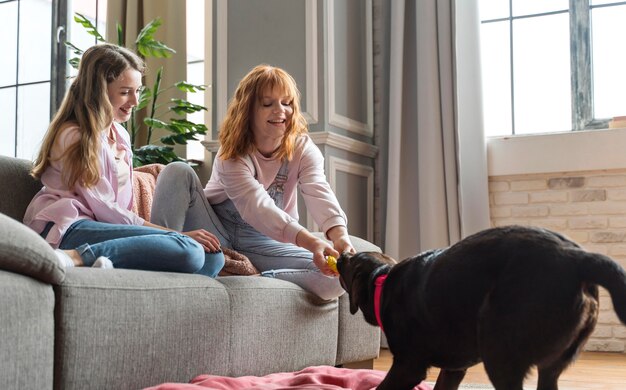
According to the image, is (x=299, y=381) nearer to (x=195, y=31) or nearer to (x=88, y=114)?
(x=88, y=114)

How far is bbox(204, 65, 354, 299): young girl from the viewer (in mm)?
2410

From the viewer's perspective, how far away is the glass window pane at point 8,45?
5258mm

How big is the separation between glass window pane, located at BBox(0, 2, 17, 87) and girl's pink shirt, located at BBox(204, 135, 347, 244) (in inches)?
126

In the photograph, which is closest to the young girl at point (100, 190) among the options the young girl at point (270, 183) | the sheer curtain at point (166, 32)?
the young girl at point (270, 183)

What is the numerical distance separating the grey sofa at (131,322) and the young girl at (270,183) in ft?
0.60

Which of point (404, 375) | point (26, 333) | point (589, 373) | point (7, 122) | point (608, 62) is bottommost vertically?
point (589, 373)

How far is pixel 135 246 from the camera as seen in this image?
2.00 meters

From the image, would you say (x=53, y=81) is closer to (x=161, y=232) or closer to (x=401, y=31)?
(x=401, y=31)

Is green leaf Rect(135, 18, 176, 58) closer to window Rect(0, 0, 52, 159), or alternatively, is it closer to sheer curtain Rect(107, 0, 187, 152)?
sheer curtain Rect(107, 0, 187, 152)

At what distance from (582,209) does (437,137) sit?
2.57ft

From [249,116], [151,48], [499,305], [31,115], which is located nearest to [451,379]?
[499,305]

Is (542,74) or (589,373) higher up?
(542,74)

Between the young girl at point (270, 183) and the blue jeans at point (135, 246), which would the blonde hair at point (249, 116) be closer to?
the young girl at point (270, 183)

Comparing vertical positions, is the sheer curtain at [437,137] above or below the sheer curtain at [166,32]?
below
